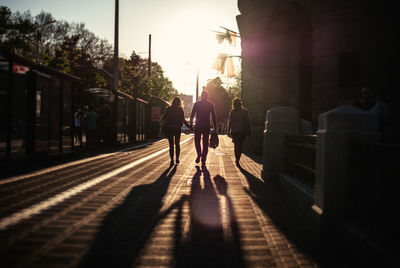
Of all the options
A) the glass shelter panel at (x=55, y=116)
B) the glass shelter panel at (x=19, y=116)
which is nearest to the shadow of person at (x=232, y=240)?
the glass shelter panel at (x=19, y=116)

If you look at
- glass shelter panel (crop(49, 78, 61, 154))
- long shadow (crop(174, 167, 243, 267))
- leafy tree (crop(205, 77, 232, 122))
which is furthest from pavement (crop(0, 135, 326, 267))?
leafy tree (crop(205, 77, 232, 122))

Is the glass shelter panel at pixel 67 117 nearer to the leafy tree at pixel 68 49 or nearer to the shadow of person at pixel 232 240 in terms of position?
the shadow of person at pixel 232 240

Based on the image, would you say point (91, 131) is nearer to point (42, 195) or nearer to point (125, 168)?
point (125, 168)

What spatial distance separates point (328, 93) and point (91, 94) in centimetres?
1050

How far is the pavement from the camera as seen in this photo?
3158 millimetres

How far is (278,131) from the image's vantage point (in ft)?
23.4

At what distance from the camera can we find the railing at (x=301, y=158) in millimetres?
5195

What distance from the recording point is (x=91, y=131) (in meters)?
16.3

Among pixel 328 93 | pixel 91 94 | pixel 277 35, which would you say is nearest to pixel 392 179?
pixel 328 93

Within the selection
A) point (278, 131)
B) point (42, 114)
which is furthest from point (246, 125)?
point (42, 114)

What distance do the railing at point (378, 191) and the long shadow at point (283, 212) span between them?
0.57 metres

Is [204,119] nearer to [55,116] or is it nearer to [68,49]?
[55,116]

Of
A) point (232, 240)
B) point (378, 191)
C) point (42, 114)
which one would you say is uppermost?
point (42, 114)

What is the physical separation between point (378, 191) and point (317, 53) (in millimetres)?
10661
